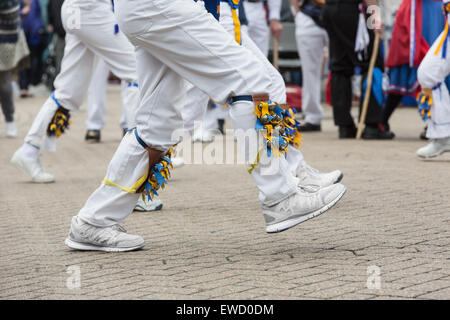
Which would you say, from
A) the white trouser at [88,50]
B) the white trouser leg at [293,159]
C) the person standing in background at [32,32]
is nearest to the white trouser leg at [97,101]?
the white trouser at [88,50]

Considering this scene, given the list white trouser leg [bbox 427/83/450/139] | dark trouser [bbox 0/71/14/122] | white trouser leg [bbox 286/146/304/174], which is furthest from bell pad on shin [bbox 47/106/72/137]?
dark trouser [bbox 0/71/14/122]

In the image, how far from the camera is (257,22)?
10109 millimetres

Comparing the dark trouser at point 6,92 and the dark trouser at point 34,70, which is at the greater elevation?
the dark trouser at point 6,92

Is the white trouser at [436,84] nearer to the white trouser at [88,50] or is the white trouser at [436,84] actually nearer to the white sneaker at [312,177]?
the white sneaker at [312,177]

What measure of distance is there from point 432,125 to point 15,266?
14.8ft

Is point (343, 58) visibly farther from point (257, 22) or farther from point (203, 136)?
point (203, 136)

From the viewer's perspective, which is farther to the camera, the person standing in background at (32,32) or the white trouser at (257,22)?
the person standing in background at (32,32)

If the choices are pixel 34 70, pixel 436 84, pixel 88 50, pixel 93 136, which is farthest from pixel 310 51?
pixel 34 70

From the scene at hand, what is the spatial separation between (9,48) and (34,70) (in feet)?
39.2

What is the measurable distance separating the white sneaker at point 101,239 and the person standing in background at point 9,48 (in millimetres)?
5947

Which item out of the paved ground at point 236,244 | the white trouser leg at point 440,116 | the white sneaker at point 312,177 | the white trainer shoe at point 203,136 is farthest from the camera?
the white trainer shoe at point 203,136

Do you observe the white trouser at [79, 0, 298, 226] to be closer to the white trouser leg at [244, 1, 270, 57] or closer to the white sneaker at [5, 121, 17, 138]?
the white trouser leg at [244, 1, 270, 57]

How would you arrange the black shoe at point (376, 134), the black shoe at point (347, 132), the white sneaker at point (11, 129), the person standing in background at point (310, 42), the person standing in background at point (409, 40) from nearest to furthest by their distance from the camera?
the person standing in background at point (409, 40) → the black shoe at point (376, 134) → the black shoe at point (347, 132) → the person standing in background at point (310, 42) → the white sneaker at point (11, 129)

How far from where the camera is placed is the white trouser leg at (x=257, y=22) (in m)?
10.1
